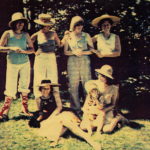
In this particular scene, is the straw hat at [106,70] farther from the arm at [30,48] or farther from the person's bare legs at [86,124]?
the arm at [30,48]

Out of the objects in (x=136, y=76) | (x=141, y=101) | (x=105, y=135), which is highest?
(x=136, y=76)

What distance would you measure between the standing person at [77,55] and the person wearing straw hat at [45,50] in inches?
10.6

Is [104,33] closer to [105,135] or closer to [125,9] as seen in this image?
[125,9]

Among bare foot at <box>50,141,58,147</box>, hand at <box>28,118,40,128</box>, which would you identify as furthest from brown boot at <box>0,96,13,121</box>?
bare foot at <box>50,141,58,147</box>

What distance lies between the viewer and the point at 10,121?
5.55m

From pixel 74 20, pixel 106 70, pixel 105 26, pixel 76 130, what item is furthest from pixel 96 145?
pixel 74 20

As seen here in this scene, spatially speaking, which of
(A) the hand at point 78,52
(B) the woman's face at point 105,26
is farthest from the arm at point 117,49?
(A) the hand at point 78,52

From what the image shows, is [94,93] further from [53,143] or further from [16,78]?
[16,78]

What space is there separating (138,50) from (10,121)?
2760 millimetres

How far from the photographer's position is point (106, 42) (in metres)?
5.84

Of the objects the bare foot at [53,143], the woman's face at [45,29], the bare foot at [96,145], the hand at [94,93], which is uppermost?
the woman's face at [45,29]

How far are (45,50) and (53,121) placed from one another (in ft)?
4.12

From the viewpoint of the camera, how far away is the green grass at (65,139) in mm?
5047

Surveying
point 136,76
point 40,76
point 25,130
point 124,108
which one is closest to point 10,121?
point 25,130
